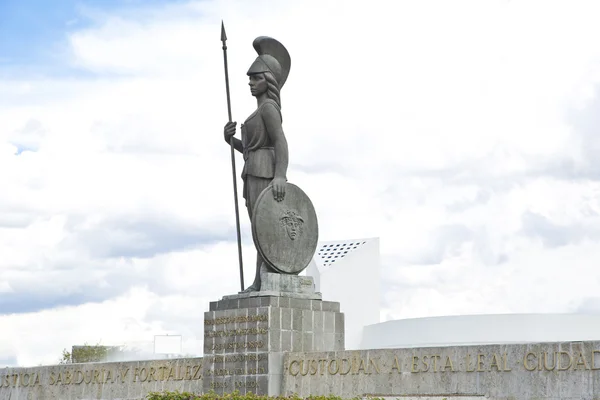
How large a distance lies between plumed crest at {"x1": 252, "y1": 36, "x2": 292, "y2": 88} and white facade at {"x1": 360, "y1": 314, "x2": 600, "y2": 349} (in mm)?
31539

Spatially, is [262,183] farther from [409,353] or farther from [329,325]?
[409,353]

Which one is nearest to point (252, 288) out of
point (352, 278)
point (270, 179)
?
point (270, 179)

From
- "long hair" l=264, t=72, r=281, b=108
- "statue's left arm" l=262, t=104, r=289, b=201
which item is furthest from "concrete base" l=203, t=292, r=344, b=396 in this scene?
"long hair" l=264, t=72, r=281, b=108

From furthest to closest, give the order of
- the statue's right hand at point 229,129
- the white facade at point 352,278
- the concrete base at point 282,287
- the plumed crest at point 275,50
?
the white facade at point 352,278, the statue's right hand at point 229,129, the plumed crest at point 275,50, the concrete base at point 282,287

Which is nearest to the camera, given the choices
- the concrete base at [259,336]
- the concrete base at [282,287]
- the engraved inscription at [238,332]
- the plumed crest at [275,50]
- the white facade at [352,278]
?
the concrete base at [259,336]

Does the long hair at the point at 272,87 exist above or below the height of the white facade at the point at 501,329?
above

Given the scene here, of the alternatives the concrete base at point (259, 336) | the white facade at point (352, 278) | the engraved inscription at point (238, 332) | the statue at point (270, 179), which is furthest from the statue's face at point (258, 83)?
the white facade at point (352, 278)

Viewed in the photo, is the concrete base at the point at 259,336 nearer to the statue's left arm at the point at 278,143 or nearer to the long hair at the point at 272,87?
the statue's left arm at the point at 278,143

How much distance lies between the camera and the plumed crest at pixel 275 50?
58.2 feet

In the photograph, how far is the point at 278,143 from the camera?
1725 cm

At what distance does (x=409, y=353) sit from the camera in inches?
592

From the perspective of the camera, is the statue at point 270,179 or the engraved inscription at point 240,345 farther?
the statue at point 270,179

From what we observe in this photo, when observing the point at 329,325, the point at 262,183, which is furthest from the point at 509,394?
the point at 262,183

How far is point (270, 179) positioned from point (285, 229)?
0.92 metres
